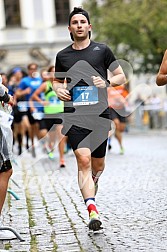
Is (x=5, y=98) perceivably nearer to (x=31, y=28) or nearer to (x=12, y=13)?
(x=12, y=13)

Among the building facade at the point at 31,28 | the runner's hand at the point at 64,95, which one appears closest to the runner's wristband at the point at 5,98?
the runner's hand at the point at 64,95

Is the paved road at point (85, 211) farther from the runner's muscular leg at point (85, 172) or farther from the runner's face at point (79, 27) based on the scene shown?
the runner's face at point (79, 27)

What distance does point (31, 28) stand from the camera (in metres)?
49.8

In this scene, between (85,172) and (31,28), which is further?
(31,28)

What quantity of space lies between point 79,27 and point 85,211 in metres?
1.90

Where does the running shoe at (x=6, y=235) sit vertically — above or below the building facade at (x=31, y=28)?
above

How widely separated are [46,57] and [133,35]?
13581 mm

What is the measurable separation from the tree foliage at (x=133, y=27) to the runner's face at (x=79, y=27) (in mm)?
24478

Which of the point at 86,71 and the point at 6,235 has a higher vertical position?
the point at 86,71

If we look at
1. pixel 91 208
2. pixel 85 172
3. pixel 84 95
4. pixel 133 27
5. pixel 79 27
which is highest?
pixel 79 27

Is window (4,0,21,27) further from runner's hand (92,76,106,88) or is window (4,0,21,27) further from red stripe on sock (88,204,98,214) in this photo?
red stripe on sock (88,204,98,214)

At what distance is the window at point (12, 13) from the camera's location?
162 feet

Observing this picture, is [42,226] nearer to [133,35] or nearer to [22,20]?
[133,35]

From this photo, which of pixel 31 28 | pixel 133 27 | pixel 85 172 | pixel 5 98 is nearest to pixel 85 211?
pixel 85 172
